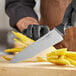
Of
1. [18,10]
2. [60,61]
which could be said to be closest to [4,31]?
[18,10]

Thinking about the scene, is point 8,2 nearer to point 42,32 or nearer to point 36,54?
point 42,32

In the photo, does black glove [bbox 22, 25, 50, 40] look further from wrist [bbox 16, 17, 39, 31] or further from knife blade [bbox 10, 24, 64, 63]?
wrist [bbox 16, 17, 39, 31]

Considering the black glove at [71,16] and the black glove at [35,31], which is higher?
the black glove at [71,16]

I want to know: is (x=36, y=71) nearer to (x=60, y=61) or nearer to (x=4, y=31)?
(x=60, y=61)

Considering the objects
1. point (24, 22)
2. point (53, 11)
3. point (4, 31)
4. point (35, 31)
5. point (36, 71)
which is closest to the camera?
point (36, 71)

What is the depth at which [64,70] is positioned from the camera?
66cm

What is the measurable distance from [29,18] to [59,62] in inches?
30.0

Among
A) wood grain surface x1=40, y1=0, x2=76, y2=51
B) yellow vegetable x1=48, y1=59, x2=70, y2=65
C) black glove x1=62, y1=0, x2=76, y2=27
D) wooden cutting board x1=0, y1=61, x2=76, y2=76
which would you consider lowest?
wooden cutting board x1=0, y1=61, x2=76, y2=76

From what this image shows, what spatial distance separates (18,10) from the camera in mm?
1560

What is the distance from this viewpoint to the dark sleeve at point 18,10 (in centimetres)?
151

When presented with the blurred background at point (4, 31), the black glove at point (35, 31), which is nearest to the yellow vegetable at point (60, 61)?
the black glove at point (35, 31)

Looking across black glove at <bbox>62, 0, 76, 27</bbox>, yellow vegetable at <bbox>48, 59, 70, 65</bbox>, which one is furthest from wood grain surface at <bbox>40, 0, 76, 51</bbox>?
yellow vegetable at <bbox>48, 59, 70, 65</bbox>

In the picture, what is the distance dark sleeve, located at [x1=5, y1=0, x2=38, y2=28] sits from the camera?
1510mm

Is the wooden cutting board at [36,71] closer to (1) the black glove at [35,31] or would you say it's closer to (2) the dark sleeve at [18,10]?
(1) the black glove at [35,31]
